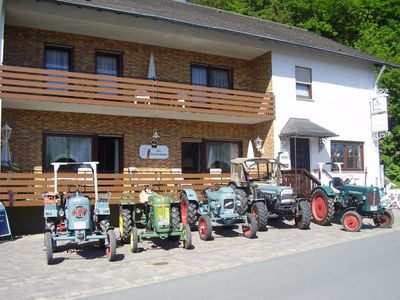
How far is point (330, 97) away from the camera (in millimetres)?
19625

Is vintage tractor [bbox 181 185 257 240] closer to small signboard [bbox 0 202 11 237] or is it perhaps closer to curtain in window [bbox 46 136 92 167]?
small signboard [bbox 0 202 11 237]

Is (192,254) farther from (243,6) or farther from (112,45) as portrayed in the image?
(243,6)

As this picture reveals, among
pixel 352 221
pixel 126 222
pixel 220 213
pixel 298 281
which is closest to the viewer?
pixel 298 281

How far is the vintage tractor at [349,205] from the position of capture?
13.1m

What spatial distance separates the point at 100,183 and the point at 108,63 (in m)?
4.79

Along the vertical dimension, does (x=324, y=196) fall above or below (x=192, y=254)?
above

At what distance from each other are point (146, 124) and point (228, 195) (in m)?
5.69

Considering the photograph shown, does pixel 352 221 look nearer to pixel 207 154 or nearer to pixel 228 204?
pixel 228 204

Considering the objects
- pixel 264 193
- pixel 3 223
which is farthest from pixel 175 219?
pixel 3 223

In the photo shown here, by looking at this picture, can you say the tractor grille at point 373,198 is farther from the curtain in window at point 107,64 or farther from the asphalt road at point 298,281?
the curtain in window at point 107,64

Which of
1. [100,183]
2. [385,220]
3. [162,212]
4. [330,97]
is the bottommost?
[385,220]

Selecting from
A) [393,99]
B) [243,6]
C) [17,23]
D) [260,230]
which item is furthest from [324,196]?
[243,6]

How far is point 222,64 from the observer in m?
18.5

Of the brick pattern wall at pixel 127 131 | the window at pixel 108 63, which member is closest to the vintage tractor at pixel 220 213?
the brick pattern wall at pixel 127 131
